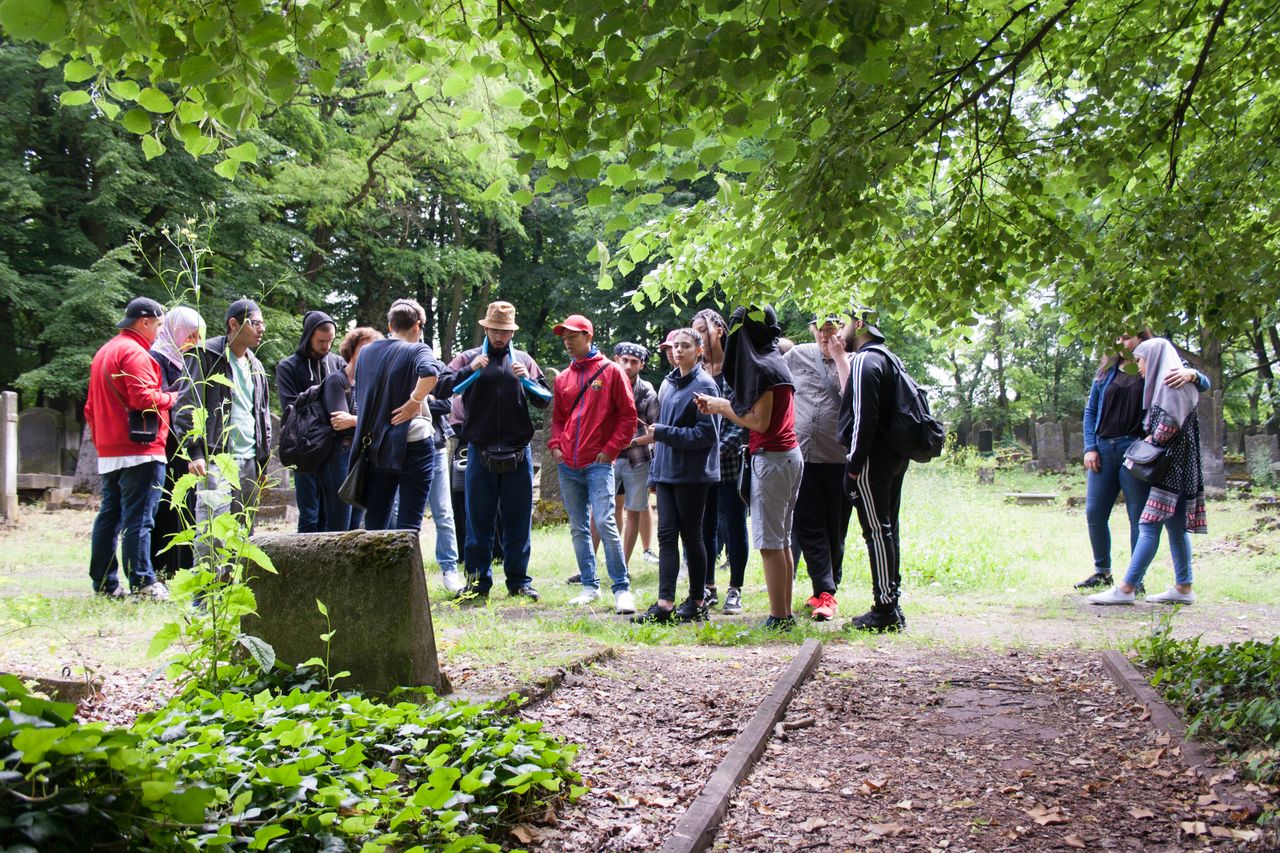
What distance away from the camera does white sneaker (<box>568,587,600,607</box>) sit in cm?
743

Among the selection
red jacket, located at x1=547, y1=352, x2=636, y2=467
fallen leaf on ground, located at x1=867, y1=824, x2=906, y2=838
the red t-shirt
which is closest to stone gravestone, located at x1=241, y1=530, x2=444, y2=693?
fallen leaf on ground, located at x1=867, y1=824, x2=906, y2=838

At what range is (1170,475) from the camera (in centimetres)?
743

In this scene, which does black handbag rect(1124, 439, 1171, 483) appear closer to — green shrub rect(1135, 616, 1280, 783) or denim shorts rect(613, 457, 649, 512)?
green shrub rect(1135, 616, 1280, 783)

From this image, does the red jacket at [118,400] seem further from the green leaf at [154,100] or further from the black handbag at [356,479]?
the green leaf at [154,100]

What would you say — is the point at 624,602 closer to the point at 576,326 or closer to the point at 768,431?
the point at 768,431

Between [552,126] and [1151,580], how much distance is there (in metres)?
8.25

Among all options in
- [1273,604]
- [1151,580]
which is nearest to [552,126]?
[1273,604]

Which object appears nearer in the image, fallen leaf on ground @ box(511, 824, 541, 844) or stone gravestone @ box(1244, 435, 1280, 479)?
fallen leaf on ground @ box(511, 824, 541, 844)

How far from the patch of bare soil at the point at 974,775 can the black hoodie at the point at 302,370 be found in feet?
14.4

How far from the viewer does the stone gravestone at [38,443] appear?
1745 centimetres

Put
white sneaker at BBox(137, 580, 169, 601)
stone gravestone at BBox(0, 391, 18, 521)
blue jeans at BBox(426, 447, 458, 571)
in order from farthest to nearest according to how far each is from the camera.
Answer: stone gravestone at BBox(0, 391, 18, 521), blue jeans at BBox(426, 447, 458, 571), white sneaker at BBox(137, 580, 169, 601)

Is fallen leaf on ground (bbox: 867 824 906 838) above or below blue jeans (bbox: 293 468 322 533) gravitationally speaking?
below

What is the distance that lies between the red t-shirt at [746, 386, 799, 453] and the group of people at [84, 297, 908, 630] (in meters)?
0.01

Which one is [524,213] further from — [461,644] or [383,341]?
[461,644]
